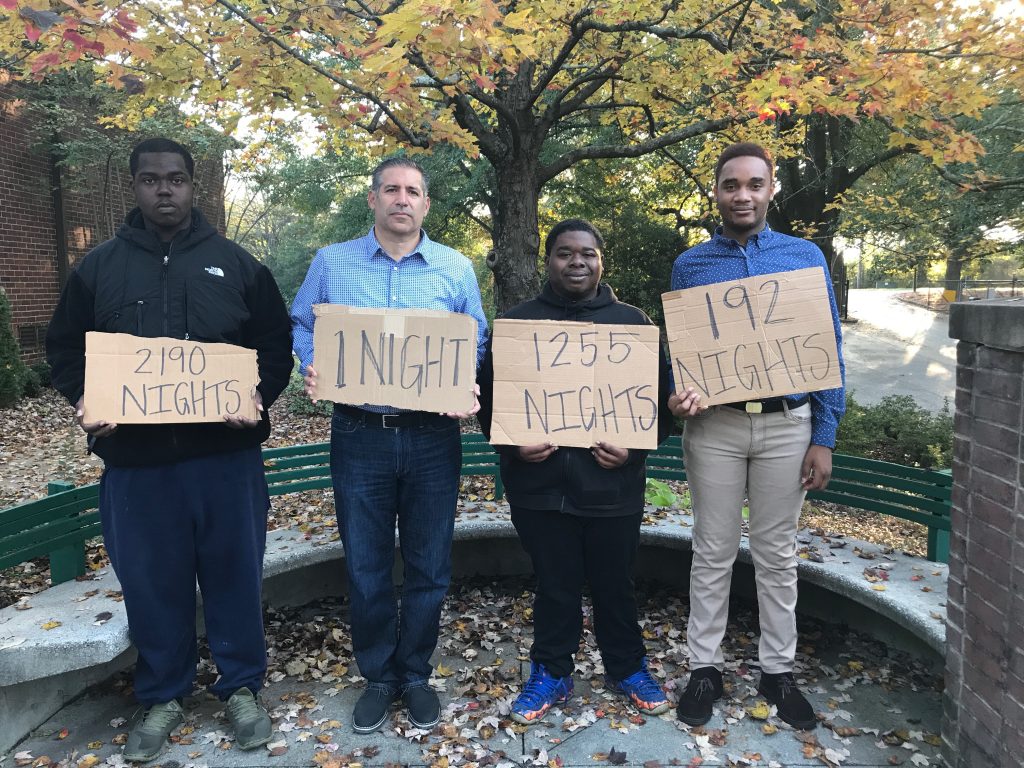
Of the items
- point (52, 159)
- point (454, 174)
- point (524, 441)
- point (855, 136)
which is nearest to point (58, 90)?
point (52, 159)

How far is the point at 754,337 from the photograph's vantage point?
2645 mm

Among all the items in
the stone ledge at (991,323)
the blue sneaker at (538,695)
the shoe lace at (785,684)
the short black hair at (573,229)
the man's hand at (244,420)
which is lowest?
the blue sneaker at (538,695)

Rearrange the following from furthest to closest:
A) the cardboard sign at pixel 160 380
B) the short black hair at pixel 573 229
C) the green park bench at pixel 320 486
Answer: the green park bench at pixel 320 486, the short black hair at pixel 573 229, the cardboard sign at pixel 160 380

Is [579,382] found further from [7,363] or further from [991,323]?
[7,363]

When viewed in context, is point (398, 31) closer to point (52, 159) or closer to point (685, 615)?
point (685, 615)

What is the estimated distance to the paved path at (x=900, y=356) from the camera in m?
13.7

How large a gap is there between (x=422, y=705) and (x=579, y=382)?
1.49m

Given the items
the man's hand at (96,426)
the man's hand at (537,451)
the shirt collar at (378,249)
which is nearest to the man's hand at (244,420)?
the man's hand at (96,426)

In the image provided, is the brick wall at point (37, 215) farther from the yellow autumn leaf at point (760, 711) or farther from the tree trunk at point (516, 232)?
the yellow autumn leaf at point (760, 711)

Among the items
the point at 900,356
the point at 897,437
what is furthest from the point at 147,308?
the point at 900,356

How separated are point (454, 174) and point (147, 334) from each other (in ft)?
33.6

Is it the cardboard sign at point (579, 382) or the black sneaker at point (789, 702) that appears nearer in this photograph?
the cardboard sign at point (579, 382)

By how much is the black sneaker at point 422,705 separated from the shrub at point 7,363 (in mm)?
8308

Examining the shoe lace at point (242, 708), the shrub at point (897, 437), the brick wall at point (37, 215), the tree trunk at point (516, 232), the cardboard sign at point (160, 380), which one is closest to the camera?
the cardboard sign at point (160, 380)
